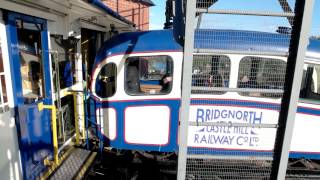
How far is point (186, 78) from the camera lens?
70.1 inches

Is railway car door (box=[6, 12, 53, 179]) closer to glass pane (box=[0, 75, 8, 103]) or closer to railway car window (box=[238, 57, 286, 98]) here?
glass pane (box=[0, 75, 8, 103])

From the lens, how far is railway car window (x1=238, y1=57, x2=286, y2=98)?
228 centimetres

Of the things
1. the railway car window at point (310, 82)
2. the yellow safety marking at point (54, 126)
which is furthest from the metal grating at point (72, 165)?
the railway car window at point (310, 82)

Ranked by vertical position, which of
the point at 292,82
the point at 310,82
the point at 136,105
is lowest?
the point at 136,105

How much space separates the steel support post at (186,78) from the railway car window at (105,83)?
279 centimetres

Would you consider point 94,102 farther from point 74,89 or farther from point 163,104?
point 163,104

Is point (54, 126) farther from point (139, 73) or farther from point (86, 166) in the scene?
point (139, 73)

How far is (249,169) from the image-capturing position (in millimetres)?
2584

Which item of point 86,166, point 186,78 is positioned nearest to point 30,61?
point 86,166

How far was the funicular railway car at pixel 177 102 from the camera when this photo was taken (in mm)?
3926

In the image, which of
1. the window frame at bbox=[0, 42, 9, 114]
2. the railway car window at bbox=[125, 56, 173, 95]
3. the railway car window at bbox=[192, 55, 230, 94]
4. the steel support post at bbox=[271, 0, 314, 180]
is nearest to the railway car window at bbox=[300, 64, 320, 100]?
the railway car window at bbox=[192, 55, 230, 94]

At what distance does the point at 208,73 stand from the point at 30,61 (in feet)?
8.35

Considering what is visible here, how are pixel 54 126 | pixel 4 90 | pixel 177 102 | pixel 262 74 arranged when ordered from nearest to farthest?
pixel 262 74 → pixel 4 90 → pixel 54 126 → pixel 177 102

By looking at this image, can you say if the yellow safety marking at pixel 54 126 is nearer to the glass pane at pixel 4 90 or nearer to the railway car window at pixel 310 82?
the glass pane at pixel 4 90
